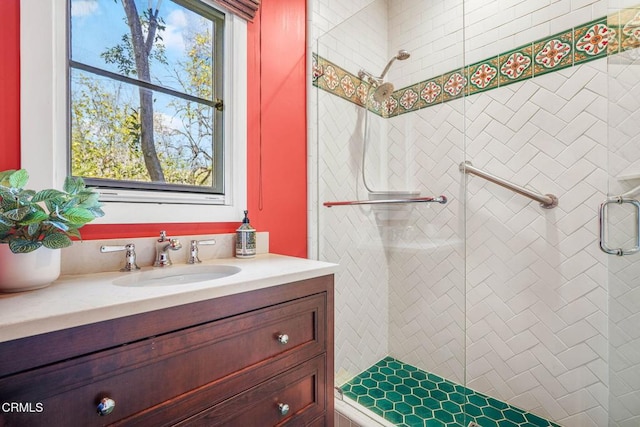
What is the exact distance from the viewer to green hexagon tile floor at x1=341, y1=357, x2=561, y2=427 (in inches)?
55.7

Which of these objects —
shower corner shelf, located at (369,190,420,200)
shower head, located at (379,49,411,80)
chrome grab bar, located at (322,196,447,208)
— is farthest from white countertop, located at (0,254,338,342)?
shower head, located at (379,49,411,80)

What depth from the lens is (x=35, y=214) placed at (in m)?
0.71

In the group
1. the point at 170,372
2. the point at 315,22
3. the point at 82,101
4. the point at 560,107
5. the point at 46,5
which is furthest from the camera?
the point at 315,22

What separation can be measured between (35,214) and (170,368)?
50 centimetres

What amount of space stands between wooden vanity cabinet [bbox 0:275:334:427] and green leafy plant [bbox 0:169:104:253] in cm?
30

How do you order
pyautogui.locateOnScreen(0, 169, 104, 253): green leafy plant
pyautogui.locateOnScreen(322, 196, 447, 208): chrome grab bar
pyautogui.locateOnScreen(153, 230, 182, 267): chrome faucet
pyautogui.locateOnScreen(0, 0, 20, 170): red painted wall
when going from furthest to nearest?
pyautogui.locateOnScreen(322, 196, 447, 208): chrome grab bar
pyautogui.locateOnScreen(153, 230, 182, 267): chrome faucet
pyautogui.locateOnScreen(0, 0, 20, 170): red painted wall
pyautogui.locateOnScreen(0, 169, 104, 253): green leafy plant

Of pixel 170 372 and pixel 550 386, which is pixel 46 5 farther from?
pixel 550 386

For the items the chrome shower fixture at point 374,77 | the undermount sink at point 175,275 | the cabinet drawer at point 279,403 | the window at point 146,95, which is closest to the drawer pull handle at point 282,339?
the cabinet drawer at point 279,403

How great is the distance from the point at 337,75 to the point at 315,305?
4.58ft

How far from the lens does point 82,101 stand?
3.38ft

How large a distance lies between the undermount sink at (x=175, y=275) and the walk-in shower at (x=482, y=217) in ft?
2.34

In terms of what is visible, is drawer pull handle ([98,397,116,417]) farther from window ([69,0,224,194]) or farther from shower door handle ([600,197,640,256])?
shower door handle ([600,197,640,256])

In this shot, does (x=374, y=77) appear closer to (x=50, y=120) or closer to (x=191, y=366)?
(x=50, y=120)

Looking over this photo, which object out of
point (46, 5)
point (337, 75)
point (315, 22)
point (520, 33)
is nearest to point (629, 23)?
point (520, 33)
